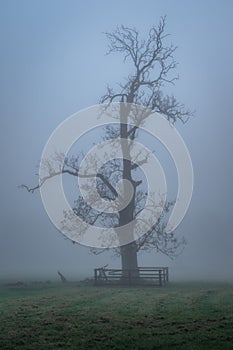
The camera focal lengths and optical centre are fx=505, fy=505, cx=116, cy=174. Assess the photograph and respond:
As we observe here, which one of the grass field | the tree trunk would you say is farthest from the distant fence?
the grass field

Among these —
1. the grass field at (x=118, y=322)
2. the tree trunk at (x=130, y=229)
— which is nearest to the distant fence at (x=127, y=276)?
the tree trunk at (x=130, y=229)

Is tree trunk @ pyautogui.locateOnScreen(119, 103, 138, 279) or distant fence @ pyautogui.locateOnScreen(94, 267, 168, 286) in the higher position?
tree trunk @ pyautogui.locateOnScreen(119, 103, 138, 279)

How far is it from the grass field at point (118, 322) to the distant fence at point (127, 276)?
7920mm

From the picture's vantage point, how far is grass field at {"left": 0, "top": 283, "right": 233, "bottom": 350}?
13.6 metres

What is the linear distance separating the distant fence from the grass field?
792 cm

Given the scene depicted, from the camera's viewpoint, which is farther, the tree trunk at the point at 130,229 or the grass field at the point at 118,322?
the tree trunk at the point at 130,229

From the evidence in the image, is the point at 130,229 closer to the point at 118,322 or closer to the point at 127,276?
the point at 127,276

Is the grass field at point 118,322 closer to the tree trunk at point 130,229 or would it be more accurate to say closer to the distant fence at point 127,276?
the distant fence at point 127,276

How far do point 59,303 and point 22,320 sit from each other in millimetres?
4490

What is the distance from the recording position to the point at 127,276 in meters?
32.6

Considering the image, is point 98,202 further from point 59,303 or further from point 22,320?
point 22,320

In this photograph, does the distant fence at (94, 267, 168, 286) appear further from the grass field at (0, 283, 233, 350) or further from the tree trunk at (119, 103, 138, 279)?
the grass field at (0, 283, 233, 350)

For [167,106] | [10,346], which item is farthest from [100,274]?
[10,346]

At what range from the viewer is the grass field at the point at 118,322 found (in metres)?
13.6
